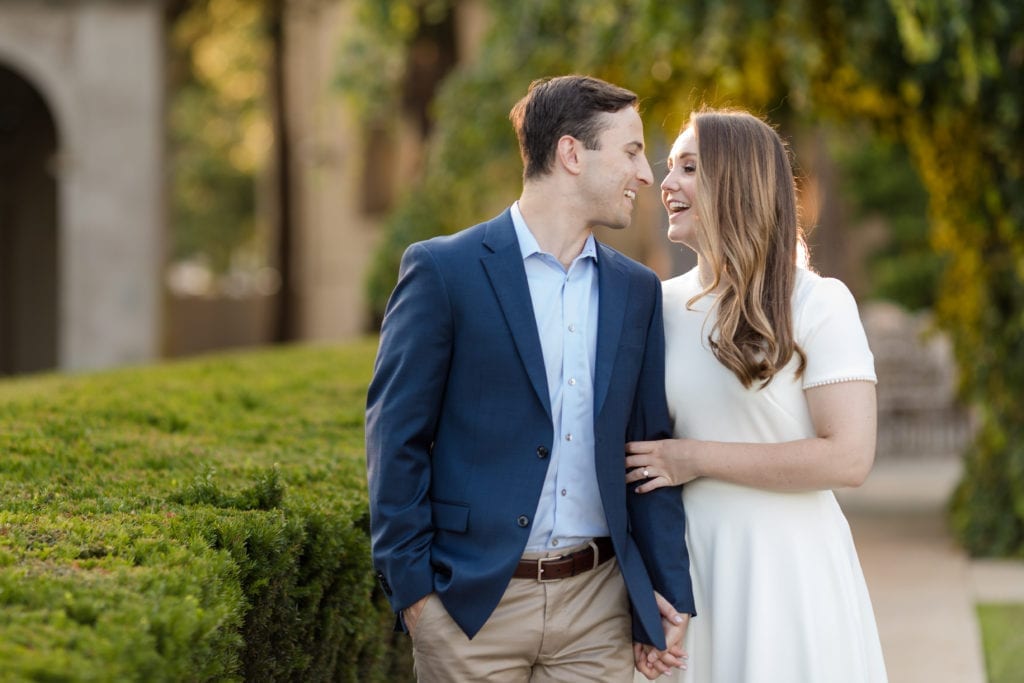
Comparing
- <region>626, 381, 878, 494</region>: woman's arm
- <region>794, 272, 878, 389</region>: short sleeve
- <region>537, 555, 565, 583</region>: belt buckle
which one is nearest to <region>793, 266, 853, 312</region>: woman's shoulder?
<region>794, 272, 878, 389</region>: short sleeve

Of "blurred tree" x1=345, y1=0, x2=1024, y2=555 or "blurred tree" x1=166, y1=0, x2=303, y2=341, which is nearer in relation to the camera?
"blurred tree" x1=345, y1=0, x2=1024, y2=555

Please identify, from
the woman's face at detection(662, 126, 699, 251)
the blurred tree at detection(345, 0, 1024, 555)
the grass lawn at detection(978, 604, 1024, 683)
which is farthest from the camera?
the blurred tree at detection(345, 0, 1024, 555)

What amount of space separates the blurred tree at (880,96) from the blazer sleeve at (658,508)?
461cm

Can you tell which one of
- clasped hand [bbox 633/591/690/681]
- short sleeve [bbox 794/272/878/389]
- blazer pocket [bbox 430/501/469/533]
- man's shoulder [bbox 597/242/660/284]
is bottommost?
clasped hand [bbox 633/591/690/681]

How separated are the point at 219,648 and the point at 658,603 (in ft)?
3.42

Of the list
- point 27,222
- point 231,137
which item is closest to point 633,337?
point 27,222

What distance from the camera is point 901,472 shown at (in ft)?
47.1

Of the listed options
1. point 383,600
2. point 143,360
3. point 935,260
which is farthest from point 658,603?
point 935,260

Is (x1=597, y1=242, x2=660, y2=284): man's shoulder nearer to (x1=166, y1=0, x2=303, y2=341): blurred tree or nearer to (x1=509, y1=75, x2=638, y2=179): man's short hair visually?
(x1=509, y1=75, x2=638, y2=179): man's short hair

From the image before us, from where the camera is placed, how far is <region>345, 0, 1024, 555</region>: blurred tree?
822cm

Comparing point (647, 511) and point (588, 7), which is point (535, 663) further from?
point (588, 7)

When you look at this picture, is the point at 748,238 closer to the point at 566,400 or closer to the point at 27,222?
the point at 566,400

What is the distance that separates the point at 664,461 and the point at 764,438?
260 millimetres

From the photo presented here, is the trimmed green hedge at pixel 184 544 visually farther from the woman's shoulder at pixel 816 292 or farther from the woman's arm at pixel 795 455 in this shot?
the woman's shoulder at pixel 816 292
